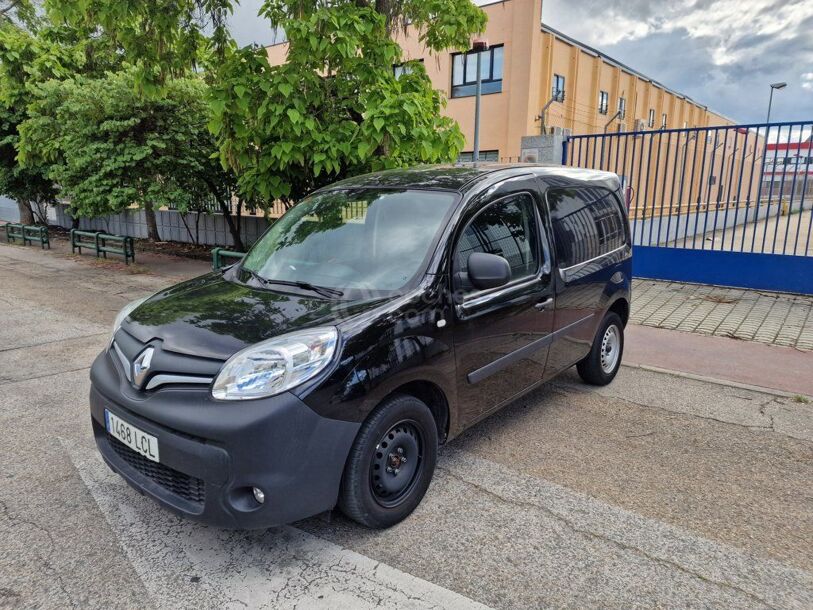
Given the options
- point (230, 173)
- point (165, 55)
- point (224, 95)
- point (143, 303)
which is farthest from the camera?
point (230, 173)

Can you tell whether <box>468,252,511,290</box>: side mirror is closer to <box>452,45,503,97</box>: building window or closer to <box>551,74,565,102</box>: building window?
<box>452,45,503,97</box>: building window

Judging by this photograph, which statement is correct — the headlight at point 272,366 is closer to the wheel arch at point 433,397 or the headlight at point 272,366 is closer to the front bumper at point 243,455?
the front bumper at point 243,455

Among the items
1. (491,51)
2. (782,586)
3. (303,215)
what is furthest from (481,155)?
(782,586)

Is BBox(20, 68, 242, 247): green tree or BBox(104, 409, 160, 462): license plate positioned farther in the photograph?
BBox(20, 68, 242, 247): green tree

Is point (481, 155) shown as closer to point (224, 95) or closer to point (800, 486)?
point (224, 95)

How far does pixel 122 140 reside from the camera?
11227 millimetres

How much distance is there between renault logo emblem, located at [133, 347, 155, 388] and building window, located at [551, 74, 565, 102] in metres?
22.5

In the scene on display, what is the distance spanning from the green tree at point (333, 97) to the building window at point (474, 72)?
15.4 meters

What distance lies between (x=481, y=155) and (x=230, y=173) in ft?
42.5

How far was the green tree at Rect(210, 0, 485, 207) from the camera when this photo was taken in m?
6.43

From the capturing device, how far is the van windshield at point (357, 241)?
3217 millimetres

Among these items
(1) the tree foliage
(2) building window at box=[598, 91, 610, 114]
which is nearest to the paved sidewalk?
(1) the tree foliage

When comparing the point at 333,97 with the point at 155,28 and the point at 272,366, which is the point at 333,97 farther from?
the point at 272,366

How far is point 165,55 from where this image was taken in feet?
25.6
